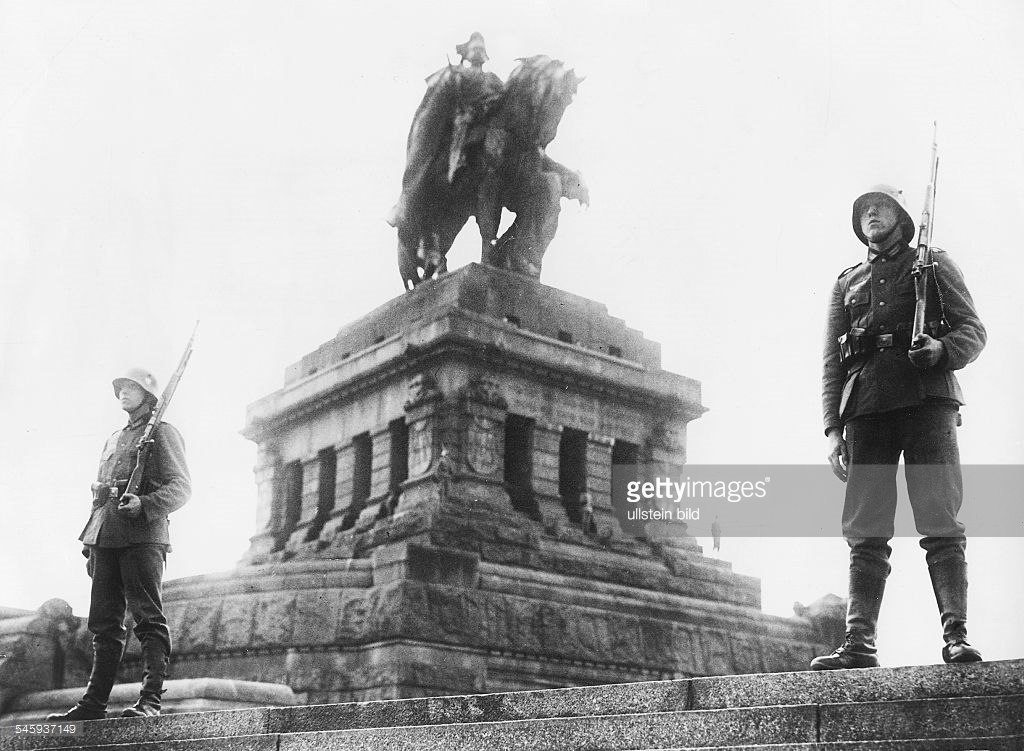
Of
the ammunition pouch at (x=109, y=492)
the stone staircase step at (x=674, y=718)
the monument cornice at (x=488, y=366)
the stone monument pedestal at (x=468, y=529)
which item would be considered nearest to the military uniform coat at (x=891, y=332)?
the stone staircase step at (x=674, y=718)

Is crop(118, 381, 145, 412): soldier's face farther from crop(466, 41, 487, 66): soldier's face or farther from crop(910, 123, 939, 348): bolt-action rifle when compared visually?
crop(466, 41, 487, 66): soldier's face

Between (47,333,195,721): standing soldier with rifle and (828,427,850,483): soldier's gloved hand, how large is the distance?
4.33 meters

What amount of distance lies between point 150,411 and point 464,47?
10.4 meters

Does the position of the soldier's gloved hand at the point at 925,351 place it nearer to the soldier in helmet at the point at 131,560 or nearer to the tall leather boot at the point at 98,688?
the soldier in helmet at the point at 131,560

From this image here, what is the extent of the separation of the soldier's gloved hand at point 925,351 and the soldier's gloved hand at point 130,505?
16.0ft

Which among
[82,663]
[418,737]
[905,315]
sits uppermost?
[905,315]

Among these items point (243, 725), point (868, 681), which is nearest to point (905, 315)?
point (868, 681)

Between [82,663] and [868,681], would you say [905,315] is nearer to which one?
[868,681]

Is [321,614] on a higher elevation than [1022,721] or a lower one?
higher

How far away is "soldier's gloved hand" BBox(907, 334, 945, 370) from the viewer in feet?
24.5

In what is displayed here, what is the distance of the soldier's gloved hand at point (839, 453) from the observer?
788 centimetres

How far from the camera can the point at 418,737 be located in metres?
7.70

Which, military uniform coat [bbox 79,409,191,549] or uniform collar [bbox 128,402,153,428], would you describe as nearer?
military uniform coat [bbox 79,409,191,549]
